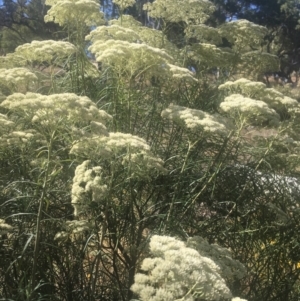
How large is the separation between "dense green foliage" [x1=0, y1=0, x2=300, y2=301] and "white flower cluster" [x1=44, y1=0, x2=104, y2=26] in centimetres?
2

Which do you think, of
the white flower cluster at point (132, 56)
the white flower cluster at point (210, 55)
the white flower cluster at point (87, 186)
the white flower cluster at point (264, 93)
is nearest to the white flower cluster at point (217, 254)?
the white flower cluster at point (87, 186)

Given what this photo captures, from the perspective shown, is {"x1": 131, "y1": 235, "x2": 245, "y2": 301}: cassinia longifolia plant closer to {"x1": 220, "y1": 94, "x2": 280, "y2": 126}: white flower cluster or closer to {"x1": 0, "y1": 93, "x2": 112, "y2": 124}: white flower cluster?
{"x1": 0, "y1": 93, "x2": 112, "y2": 124}: white flower cluster

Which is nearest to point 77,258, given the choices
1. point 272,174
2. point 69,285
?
point 69,285

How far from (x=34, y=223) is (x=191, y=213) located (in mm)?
1419

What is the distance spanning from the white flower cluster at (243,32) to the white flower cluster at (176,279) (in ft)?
14.2

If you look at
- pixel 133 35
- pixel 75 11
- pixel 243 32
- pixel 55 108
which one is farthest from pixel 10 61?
pixel 243 32

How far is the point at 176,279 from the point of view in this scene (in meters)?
2.56

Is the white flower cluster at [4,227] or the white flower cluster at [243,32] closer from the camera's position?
the white flower cluster at [4,227]

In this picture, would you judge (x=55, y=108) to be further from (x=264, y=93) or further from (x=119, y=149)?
(x=264, y=93)

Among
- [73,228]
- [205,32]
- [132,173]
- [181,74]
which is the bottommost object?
[73,228]

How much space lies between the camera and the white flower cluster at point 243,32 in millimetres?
6450

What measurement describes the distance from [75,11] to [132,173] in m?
2.17

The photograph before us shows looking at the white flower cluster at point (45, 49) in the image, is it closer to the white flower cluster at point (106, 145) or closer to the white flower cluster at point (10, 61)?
the white flower cluster at point (10, 61)

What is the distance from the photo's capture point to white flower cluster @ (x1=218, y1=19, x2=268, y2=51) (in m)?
6.45
